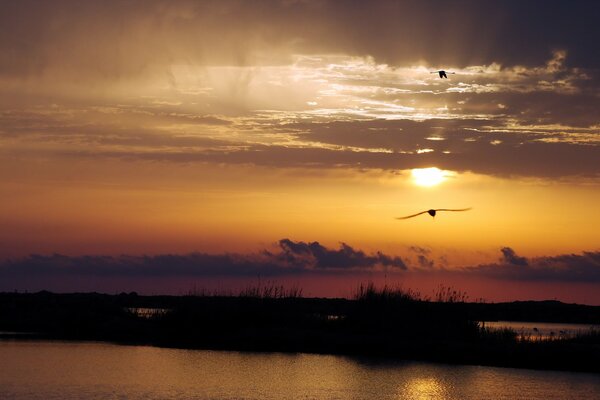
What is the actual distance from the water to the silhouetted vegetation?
1.66 m

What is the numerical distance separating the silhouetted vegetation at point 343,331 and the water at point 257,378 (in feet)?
5.46

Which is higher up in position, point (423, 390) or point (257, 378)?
point (257, 378)

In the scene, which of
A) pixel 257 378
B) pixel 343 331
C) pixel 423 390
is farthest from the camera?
pixel 343 331

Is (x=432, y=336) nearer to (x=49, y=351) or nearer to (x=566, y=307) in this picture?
(x=49, y=351)

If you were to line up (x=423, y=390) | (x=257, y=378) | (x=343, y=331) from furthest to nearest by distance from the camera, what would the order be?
(x=343, y=331) → (x=257, y=378) → (x=423, y=390)

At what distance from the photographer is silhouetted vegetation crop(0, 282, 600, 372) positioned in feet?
106

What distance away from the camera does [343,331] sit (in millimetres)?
38125

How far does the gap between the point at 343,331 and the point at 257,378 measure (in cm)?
1036

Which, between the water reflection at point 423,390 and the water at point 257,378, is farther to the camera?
the water reflection at point 423,390

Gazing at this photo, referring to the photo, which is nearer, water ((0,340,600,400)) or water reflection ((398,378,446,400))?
water ((0,340,600,400))

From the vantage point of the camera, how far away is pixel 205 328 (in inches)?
1597

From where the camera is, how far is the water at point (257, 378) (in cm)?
2511

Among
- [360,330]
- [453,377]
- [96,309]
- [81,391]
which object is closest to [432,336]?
[360,330]

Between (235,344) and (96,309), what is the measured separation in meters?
15.6
